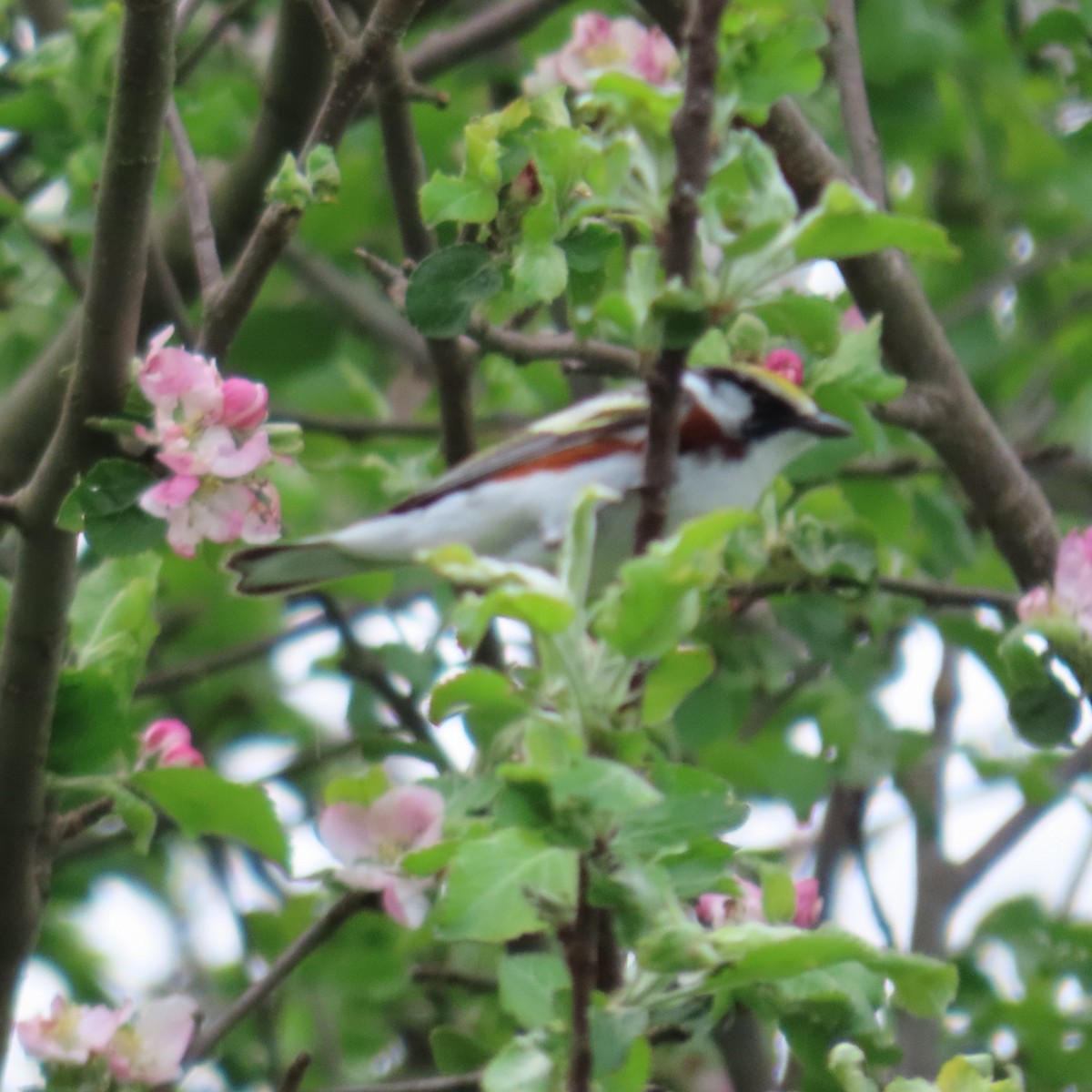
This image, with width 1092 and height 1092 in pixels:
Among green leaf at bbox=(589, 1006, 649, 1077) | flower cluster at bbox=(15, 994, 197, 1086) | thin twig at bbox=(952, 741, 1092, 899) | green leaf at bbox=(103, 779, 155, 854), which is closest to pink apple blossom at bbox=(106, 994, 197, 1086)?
flower cluster at bbox=(15, 994, 197, 1086)

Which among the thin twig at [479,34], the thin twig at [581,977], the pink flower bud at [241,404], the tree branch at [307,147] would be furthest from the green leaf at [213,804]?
the thin twig at [479,34]

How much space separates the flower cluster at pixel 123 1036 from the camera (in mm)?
2613

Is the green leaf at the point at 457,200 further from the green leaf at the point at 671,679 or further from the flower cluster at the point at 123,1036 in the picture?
the flower cluster at the point at 123,1036

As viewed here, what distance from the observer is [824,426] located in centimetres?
329

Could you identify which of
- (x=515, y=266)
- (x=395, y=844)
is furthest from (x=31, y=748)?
(x=515, y=266)

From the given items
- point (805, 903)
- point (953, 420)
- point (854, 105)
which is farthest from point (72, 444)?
point (854, 105)

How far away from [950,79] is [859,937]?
380 centimetres

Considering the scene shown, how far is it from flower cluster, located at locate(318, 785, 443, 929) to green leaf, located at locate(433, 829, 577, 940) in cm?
92

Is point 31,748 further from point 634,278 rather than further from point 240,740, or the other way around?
point 240,740

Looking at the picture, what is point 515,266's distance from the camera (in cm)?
235

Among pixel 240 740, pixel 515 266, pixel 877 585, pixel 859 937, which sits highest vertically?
pixel 515 266

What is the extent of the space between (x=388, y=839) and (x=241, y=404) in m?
0.79

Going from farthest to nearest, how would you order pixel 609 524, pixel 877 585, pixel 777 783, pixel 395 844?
1. pixel 777 783
2. pixel 877 585
3. pixel 609 524
4. pixel 395 844

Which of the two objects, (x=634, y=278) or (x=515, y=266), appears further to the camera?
(x=515, y=266)
